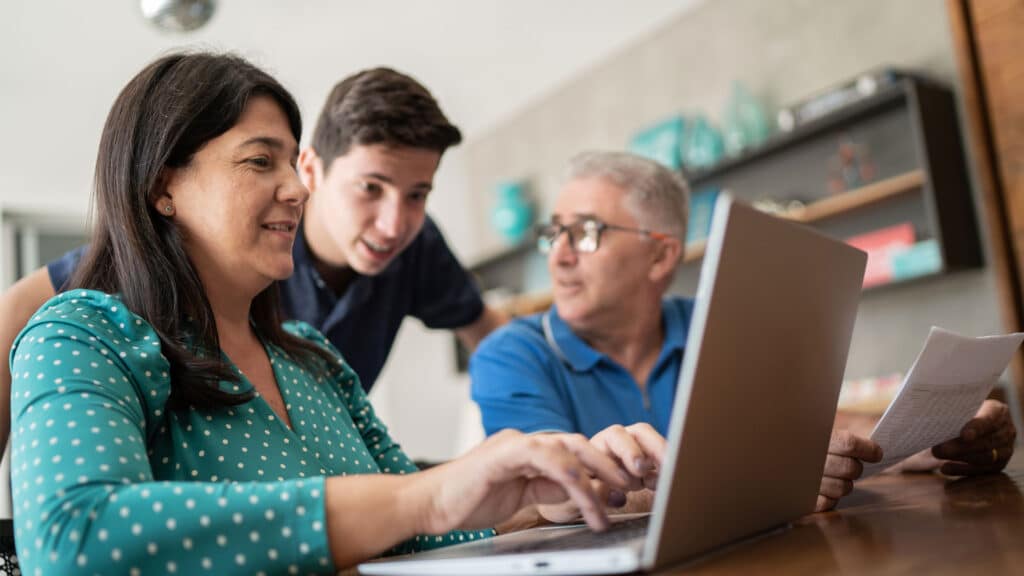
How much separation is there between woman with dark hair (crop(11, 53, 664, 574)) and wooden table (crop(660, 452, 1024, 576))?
14cm

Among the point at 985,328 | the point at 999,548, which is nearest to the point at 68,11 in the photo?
the point at 985,328

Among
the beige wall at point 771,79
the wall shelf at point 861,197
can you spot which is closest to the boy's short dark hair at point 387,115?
the wall shelf at point 861,197

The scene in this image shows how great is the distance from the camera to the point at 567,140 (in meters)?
5.55

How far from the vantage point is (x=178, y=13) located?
2.33 m

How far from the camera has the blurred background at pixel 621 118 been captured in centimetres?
336

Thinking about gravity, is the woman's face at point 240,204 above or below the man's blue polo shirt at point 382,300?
above

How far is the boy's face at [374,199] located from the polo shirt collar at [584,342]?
1.31ft

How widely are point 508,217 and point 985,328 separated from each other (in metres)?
3.01

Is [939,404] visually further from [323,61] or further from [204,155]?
[323,61]

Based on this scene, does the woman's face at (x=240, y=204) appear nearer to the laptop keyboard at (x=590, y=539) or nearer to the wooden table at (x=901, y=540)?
the laptop keyboard at (x=590, y=539)

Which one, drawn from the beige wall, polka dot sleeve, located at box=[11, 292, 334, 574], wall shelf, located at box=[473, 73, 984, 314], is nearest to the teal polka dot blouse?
polka dot sleeve, located at box=[11, 292, 334, 574]

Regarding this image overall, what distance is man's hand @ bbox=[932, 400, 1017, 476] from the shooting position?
4.23ft

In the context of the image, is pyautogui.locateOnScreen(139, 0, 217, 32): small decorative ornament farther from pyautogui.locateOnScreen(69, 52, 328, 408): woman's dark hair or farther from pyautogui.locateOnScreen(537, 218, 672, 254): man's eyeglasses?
pyautogui.locateOnScreen(69, 52, 328, 408): woman's dark hair

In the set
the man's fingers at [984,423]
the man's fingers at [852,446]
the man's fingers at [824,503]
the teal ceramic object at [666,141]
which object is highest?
the teal ceramic object at [666,141]
